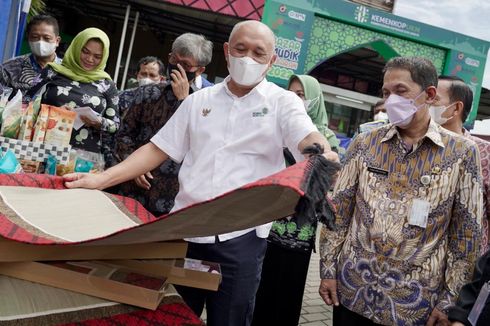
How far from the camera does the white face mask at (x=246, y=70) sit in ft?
5.30

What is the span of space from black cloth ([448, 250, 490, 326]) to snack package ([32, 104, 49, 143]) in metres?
1.77

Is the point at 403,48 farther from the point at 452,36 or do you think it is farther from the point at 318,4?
the point at 318,4

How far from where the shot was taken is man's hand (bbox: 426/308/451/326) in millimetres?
1623

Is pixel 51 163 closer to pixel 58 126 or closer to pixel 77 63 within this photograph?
pixel 58 126

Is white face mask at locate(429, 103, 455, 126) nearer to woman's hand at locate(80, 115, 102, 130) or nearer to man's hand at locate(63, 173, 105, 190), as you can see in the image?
woman's hand at locate(80, 115, 102, 130)

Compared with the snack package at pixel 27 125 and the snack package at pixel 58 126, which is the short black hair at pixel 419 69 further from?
the snack package at pixel 27 125

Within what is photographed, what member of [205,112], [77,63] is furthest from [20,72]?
[205,112]

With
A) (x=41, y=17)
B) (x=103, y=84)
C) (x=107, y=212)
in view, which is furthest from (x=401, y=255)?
(x=41, y=17)

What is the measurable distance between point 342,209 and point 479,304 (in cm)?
64

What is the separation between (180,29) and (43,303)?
39.2 feet

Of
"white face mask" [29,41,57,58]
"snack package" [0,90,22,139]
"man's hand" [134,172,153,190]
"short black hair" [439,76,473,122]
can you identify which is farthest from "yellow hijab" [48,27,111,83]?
"short black hair" [439,76,473,122]

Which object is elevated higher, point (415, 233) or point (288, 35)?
point (288, 35)

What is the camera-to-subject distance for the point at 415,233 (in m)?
1.68

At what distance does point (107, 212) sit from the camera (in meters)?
1.12
